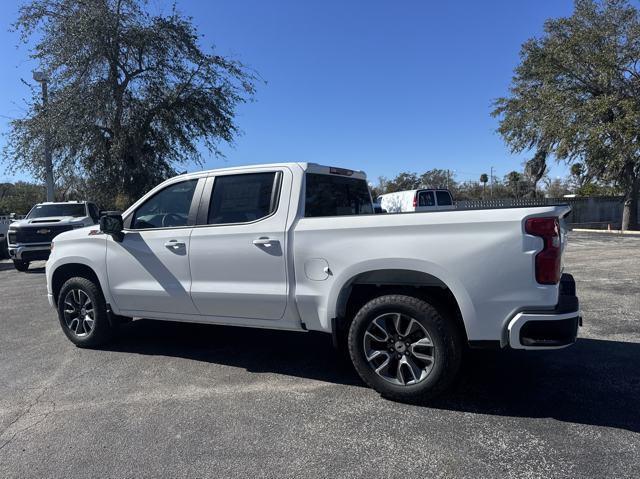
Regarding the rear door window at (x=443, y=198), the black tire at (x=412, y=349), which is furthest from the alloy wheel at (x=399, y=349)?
the rear door window at (x=443, y=198)

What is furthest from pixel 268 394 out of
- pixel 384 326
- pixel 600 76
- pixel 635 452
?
pixel 600 76

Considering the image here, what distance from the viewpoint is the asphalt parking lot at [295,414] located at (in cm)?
296

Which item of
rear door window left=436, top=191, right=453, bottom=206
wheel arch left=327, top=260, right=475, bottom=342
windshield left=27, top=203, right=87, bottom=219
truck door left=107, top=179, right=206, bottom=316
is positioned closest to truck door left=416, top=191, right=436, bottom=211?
rear door window left=436, top=191, right=453, bottom=206

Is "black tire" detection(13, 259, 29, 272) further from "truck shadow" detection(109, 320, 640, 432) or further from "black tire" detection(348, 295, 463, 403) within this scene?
"black tire" detection(348, 295, 463, 403)

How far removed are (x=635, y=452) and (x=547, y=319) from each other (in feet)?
3.06

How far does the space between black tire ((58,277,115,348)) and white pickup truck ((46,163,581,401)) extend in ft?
0.05

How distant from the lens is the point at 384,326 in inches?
149

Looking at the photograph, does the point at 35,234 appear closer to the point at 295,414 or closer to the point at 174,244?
the point at 174,244

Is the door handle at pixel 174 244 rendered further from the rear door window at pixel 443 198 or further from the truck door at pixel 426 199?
the rear door window at pixel 443 198

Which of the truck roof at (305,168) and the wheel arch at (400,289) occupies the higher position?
the truck roof at (305,168)

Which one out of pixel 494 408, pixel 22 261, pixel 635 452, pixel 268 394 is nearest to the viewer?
pixel 635 452

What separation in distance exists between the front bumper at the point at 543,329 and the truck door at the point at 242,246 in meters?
1.86

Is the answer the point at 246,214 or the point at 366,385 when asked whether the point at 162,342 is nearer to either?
the point at 246,214

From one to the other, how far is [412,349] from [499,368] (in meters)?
1.28
